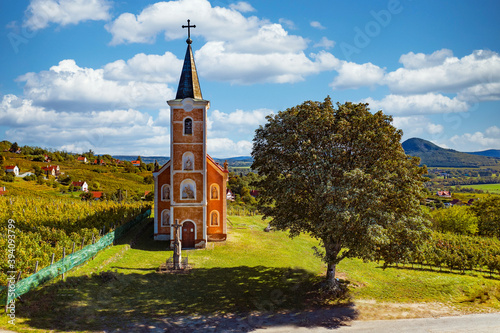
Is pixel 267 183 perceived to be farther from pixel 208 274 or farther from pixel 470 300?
pixel 470 300

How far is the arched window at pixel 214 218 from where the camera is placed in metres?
35.4

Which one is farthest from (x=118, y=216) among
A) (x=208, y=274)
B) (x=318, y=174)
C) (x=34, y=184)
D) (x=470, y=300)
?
(x=34, y=184)

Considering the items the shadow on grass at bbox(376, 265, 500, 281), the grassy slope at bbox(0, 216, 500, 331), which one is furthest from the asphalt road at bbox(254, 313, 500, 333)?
the shadow on grass at bbox(376, 265, 500, 281)

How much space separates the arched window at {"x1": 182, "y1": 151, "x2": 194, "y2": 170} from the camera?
108 feet

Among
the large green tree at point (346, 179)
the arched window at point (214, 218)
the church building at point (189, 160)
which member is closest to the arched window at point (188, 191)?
the church building at point (189, 160)

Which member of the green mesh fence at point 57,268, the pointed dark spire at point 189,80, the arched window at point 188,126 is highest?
the pointed dark spire at point 189,80

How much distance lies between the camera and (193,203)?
32.6 metres

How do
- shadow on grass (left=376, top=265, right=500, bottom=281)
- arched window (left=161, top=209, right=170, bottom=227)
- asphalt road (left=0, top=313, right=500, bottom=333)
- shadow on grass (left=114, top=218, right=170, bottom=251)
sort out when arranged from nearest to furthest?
asphalt road (left=0, top=313, right=500, bottom=333) < shadow on grass (left=376, top=265, right=500, bottom=281) < shadow on grass (left=114, top=218, right=170, bottom=251) < arched window (left=161, top=209, right=170, bottom=227)

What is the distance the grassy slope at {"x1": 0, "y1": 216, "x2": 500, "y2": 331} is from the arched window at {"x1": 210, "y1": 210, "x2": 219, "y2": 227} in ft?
9.53

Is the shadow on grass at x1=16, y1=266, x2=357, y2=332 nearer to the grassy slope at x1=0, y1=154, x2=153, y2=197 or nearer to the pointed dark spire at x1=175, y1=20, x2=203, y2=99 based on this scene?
the pointed dark spire at x1=175, y1=20, x2=203, y2=99

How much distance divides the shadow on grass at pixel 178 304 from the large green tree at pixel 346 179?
3.47m

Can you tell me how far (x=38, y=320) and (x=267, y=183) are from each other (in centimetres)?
1445

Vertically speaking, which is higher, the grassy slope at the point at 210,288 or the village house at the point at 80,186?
the village house at the point at 80,186

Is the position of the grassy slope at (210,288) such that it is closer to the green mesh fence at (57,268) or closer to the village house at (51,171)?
the green mesh fence at (57,268)
